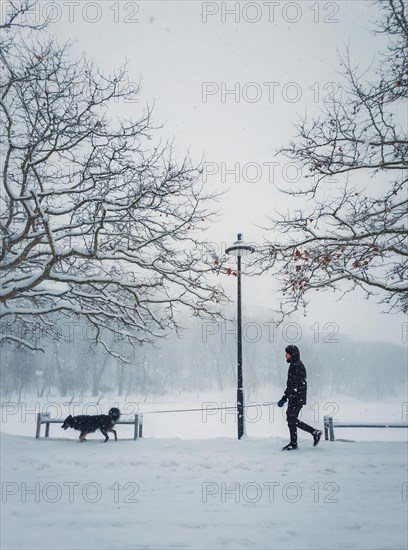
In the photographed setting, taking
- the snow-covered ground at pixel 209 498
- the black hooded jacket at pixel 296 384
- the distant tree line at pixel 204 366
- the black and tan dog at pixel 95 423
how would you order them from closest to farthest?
the snow-covered ground at pixel 209 498 → the black hooded jacket at pixel 296 384 → the black and tan dog at pixel 95 423 → the distant tree line at pixel 204 366

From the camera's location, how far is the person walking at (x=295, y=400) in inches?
324

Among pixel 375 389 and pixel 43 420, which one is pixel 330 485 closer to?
pixel 43 420

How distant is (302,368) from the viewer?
859 centimetres

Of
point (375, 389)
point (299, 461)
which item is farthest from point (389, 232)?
point (375, 389)

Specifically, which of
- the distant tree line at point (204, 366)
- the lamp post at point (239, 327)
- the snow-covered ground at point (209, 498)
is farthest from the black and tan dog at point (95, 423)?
the distant tree line at point (204, 366)

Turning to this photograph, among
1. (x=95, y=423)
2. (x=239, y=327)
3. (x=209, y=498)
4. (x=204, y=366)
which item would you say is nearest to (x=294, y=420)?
(x=239, y=327)

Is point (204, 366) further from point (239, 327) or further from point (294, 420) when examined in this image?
point (294, 420)

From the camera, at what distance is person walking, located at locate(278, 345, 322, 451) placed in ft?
27.0

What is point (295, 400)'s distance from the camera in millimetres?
8398

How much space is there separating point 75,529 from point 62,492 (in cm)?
165

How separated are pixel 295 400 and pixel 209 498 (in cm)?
383

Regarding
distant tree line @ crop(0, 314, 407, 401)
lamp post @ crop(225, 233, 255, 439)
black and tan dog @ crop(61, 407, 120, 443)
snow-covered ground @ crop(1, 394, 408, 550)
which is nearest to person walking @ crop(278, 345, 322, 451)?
snow-covered ground @ crop(1, 394, 408, 550)

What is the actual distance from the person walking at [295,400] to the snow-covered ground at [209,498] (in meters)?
0.32

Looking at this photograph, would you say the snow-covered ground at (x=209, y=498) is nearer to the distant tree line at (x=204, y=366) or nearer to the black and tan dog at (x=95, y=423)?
→ the black and tan dog at (x=95, y=423)
